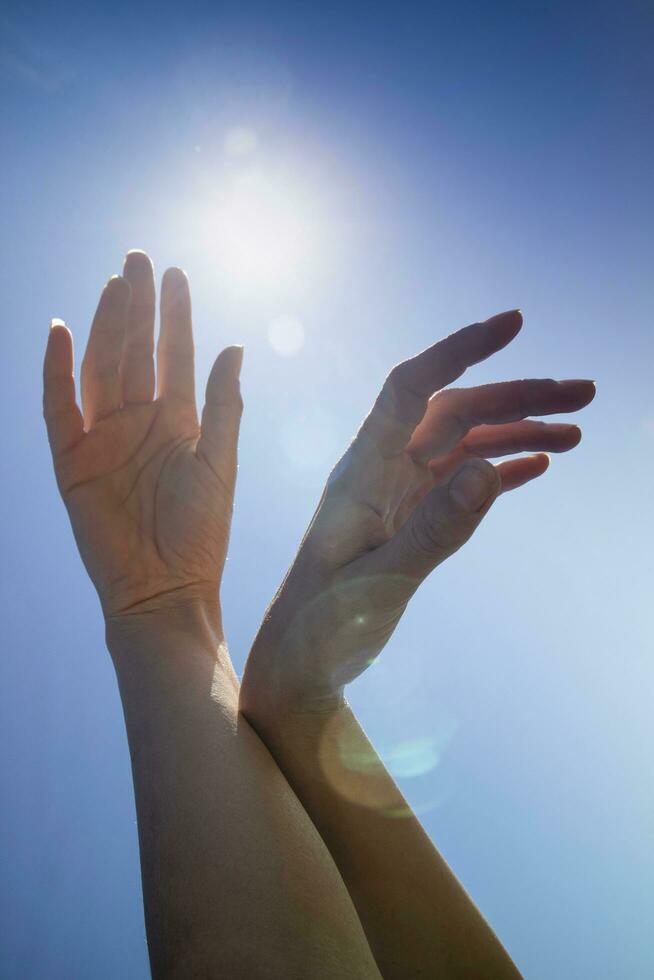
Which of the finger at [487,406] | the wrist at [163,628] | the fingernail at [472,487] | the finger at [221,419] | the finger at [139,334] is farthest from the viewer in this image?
the finger at [139,334]

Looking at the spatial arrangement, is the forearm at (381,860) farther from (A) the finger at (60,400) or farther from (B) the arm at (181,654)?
(A) the finger at (60,400)

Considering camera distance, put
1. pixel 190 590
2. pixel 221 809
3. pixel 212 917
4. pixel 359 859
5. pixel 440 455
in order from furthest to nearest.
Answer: pixel 190 590 → pixel 440 455 → pixel 359 859 → pixel 221 809 → pixel 212 917

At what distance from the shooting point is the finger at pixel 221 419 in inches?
59.4

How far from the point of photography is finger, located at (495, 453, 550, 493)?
1.25 metres

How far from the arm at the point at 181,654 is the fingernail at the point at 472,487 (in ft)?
1.86

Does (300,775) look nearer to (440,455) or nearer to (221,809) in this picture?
(221,809)

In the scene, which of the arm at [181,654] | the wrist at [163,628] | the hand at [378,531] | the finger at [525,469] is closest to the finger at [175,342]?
the arm at [181,654]

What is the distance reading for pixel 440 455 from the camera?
1.17m

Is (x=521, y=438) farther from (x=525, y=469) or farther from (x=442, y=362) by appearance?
(x=442, y=362)

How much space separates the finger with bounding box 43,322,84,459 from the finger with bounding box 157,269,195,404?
293 mm

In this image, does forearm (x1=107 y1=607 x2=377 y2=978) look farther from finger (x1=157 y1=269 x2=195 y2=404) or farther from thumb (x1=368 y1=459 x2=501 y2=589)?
finger (x1=157 y1=269 x2=195 y2=404)

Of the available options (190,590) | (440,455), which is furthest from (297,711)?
(440,455)

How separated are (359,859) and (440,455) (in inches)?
31.5

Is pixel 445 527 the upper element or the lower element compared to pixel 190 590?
lower
